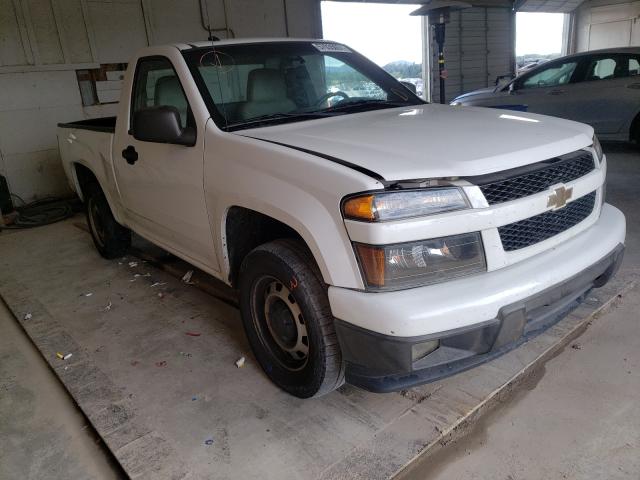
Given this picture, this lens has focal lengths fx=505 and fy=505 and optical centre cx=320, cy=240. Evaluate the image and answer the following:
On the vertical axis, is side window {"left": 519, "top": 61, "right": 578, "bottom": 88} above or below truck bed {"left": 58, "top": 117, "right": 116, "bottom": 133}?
below

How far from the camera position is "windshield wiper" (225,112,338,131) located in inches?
106

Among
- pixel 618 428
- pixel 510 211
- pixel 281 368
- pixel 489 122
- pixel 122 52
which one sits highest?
pixel 122 52

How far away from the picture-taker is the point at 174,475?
82.0 inches

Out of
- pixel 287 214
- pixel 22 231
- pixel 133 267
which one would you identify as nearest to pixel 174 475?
pixel 287 214

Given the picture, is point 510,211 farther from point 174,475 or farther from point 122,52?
point 122,52

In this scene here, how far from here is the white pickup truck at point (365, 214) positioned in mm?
1841

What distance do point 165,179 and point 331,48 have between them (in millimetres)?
1499

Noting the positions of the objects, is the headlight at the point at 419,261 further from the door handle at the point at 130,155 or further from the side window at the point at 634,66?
the side window at the point at 634,66

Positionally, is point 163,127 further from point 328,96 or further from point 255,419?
point 255,419

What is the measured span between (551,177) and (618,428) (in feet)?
3.67

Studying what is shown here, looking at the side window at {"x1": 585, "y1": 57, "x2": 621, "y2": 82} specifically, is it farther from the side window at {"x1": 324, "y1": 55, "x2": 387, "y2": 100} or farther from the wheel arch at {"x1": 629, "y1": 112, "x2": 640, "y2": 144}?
the side window at {"x1": 324, "y1": 55, "x2": 387, "y2": 100}

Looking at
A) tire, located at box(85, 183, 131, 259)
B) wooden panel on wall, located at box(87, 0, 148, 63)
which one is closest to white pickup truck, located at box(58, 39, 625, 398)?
tire, located at box(85, 183, 131, 259)

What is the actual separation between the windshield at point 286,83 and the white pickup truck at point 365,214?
13mm

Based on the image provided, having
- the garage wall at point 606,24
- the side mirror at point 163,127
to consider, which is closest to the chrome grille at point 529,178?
the side mirror at point 163,127
